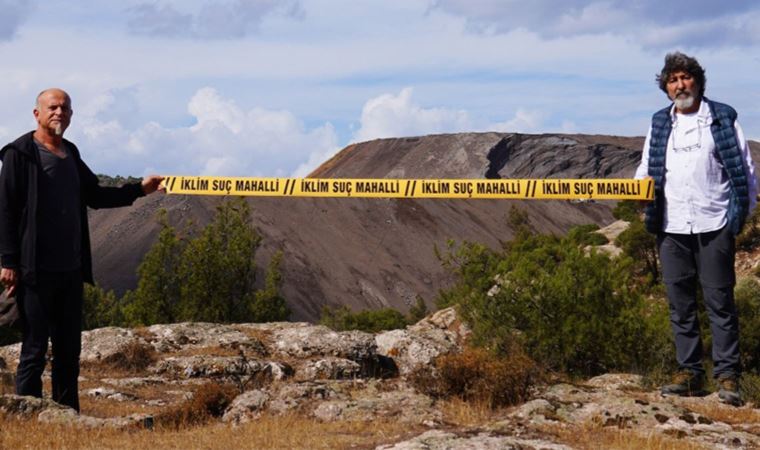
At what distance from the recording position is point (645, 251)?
133 feet

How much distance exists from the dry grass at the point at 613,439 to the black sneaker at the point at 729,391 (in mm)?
1400

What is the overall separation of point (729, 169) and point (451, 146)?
452 feet

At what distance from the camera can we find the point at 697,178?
7594mm

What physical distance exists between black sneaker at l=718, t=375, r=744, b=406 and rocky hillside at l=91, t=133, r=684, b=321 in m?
78.1

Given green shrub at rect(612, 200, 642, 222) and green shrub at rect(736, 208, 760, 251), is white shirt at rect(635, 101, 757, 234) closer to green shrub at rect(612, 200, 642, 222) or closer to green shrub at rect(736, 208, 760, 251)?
green shrub at rect(736, 208, 760, 251)

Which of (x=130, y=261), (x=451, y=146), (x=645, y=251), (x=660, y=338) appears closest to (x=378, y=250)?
(x=130, y=261)

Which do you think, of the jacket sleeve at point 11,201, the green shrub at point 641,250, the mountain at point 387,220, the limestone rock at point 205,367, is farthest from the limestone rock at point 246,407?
the mountain at point 387,220

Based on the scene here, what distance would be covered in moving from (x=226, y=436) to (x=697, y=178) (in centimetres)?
405

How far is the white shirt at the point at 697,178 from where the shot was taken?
24.8 ft

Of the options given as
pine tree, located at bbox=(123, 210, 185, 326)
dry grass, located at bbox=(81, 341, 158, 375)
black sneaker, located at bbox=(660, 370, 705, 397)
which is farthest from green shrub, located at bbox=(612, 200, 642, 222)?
black sneaker, located at bbox=(660, 370, 705, 397)

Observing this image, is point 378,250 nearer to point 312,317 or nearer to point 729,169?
point 312,317

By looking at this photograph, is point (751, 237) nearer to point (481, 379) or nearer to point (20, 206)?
point (481, 379)

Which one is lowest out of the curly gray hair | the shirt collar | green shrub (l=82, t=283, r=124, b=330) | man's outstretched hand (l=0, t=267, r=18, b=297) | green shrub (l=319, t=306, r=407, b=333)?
green shrub (l=319, t=306, r=407, b=333)

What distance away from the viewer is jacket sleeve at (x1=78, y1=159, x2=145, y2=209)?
8.00m
